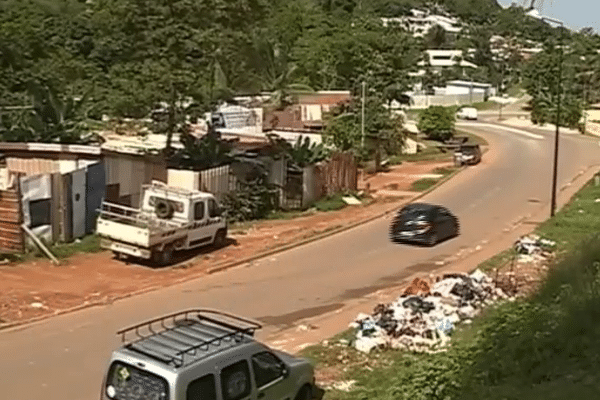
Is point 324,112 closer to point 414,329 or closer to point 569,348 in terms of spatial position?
point 414,329

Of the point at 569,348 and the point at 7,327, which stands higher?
the point at 569,348

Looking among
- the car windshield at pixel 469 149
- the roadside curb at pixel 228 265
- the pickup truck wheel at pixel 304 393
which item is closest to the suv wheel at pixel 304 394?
the pickup truck wheel at pixel 304 393

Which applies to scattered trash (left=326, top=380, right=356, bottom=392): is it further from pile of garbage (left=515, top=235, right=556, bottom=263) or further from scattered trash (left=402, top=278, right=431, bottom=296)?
pile of garbage (left=515, top=235, right=556, bottom=263)

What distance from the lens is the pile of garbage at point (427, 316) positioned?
1602cm

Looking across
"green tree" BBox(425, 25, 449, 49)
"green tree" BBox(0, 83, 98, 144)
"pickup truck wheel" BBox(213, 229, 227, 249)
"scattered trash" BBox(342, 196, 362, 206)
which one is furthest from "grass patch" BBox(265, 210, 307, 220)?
"green tree" BBox(425, 25, 449, 49)

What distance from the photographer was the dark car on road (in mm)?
27719

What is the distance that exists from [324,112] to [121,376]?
137 feet

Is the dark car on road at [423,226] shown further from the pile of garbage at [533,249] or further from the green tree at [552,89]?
the green tree at [552,89]

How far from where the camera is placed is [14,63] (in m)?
52.4

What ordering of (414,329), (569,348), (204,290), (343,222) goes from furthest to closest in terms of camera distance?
1. (343,222)
2. (204,290)
3. (414,329)
4. (569,348)

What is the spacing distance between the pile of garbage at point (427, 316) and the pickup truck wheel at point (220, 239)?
7611 mm

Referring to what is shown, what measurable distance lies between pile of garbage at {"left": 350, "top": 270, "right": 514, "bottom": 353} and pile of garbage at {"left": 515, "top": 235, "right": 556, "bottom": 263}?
538 centimetres

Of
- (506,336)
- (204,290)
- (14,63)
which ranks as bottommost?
(204,290)

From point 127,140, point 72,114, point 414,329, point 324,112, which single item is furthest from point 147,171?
point 324,112
